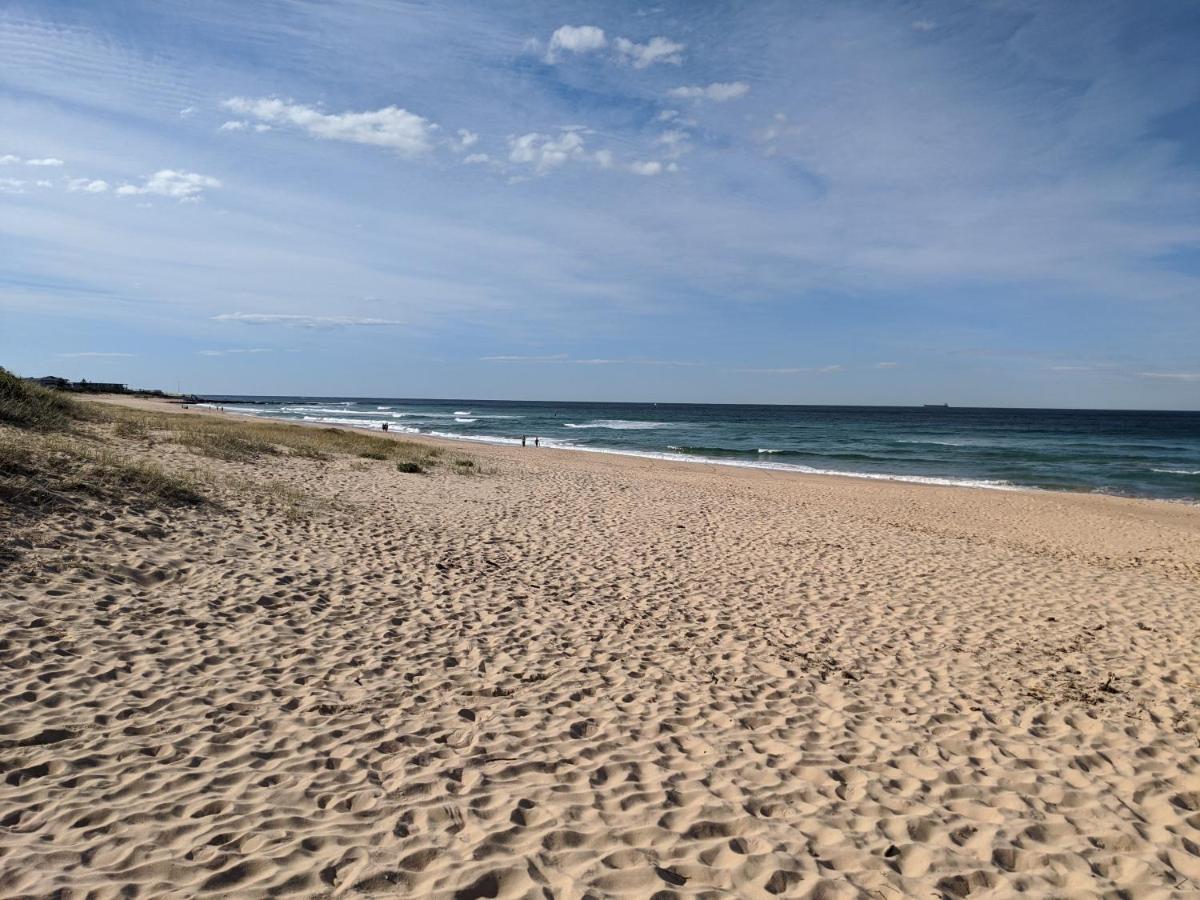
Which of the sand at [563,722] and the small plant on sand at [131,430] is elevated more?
the small plant on sand at [131,430]

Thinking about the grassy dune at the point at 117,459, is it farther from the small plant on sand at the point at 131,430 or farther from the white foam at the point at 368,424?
the white foam at the point at 368,424

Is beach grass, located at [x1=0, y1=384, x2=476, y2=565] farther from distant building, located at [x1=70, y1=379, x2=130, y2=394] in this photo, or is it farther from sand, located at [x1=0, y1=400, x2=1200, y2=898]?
distant building, located at [x1=70, y1=379, x2=130, y2=394]

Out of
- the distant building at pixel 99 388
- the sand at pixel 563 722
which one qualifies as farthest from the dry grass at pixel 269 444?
the distant building at pixel 99 388

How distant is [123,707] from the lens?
4.98m

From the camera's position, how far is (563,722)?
17.8 feet

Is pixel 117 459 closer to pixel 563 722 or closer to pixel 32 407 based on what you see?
pixel 32 407

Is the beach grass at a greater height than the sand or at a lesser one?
greater

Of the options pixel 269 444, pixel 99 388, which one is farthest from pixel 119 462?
pixel 99 388

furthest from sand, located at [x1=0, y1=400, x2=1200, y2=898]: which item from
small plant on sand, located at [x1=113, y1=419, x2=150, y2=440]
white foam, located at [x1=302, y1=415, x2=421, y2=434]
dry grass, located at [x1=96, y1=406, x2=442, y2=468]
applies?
white foam, located at [x1=302, y1=415, x2=421, y2=434]

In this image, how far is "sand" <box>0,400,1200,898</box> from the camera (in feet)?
12.4

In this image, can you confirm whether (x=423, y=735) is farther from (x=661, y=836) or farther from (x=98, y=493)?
(x=98, y=493)

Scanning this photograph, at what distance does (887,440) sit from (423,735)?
2195 inches

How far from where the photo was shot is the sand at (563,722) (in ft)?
12.4

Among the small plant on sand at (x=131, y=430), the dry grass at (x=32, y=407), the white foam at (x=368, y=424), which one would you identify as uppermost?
the dry grass at (x=32, y=407)
